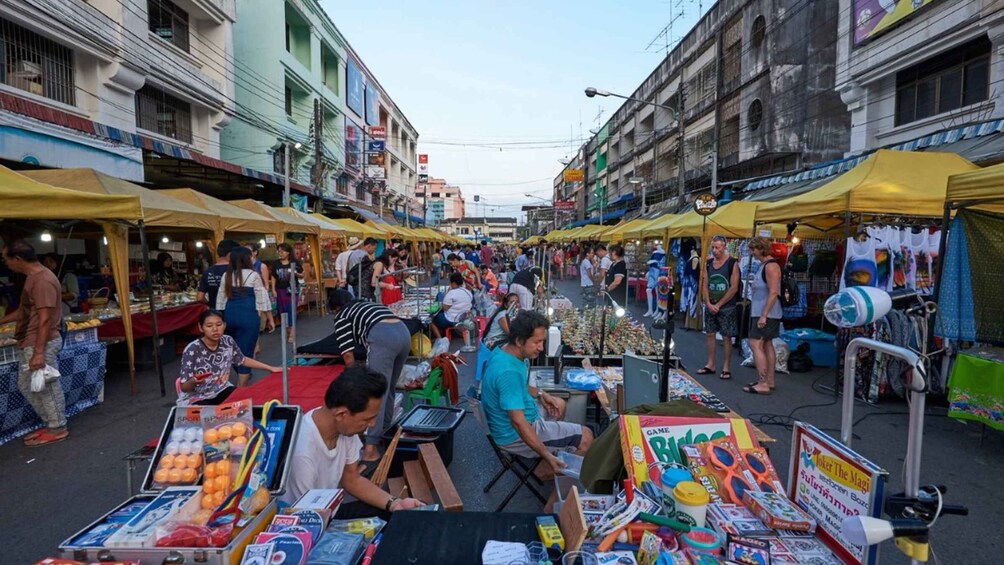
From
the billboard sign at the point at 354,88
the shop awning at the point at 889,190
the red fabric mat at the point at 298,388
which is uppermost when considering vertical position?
the billboard sign at the point at 354,88

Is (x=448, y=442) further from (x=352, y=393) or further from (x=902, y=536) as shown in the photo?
(x=902, y=536)

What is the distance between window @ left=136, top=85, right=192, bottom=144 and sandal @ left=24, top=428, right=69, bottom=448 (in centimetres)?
1204

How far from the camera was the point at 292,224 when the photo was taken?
11.9 metres

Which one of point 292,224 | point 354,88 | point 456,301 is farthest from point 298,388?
point 354,88

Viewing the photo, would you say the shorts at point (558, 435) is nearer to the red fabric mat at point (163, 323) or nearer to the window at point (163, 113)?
the red fabric mat at point (163, 323)

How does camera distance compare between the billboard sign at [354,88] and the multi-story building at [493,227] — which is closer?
the billboard sign at [354,88]

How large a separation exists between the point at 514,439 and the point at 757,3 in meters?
22.6

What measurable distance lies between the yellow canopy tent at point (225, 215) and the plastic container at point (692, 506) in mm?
9327

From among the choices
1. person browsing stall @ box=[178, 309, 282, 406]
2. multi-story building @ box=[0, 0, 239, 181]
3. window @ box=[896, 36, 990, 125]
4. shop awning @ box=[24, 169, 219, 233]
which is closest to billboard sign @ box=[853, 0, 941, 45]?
window @ box=[896, 36, 990, 125]

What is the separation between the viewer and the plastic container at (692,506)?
6.63 feet

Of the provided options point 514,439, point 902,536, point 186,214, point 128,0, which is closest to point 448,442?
point 514,439

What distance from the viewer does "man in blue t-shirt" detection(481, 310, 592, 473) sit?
10.8 feet

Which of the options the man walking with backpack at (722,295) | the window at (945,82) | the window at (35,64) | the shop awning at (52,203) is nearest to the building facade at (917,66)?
the window at (945,82)

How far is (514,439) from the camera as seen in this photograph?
3561 millimetres
